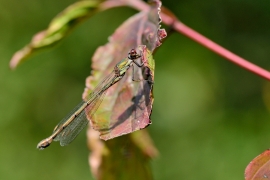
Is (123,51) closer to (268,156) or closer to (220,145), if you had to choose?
(268,156)

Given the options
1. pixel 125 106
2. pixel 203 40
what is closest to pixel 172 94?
pixel 203 40

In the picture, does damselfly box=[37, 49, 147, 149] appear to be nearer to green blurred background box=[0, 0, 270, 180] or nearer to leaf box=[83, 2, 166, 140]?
leaf box=[83, 2, 166, 140]

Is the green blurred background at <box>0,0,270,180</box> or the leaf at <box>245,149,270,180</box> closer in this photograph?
the leaf at <box>245,149,270,180</box>

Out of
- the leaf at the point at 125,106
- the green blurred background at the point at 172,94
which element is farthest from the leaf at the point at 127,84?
the green blurred background at the point at 172,94

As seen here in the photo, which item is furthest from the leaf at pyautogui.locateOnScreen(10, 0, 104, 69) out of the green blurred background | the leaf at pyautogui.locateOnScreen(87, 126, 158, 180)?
the green blurred background

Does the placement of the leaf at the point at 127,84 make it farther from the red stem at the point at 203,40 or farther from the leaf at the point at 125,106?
the red stem at the point at 203,40

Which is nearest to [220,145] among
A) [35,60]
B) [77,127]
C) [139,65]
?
[35,60]

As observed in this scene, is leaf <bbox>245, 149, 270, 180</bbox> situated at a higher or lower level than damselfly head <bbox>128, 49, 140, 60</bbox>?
lower
